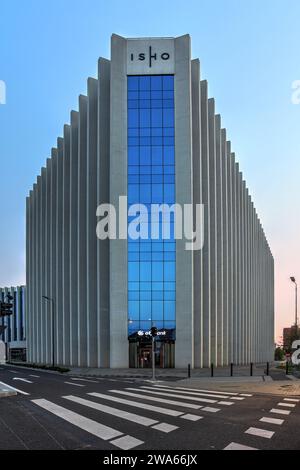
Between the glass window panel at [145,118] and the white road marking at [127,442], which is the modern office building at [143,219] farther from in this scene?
the white road marking at [127,442]

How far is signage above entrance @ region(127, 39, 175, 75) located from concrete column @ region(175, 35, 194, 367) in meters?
0.77

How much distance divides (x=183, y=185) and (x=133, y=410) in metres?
34.5

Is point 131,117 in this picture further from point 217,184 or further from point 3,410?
point 3,410

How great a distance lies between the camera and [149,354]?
46406mm

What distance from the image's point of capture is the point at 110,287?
4650 cm

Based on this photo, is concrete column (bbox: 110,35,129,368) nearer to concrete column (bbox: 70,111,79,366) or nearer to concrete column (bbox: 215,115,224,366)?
concrete column (bbox: 70,111,79,366)

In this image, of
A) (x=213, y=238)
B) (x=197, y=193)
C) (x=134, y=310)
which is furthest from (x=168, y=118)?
(x=134, y=310)

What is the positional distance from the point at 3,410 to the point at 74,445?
6000mm

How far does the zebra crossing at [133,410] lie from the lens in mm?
10023

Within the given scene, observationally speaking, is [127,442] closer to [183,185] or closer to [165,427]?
[165,427]

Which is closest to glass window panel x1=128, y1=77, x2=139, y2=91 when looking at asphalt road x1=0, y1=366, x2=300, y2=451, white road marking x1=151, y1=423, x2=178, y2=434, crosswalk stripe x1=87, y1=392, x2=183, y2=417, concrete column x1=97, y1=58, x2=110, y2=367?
concrete column x1=97, y1=58, x2=110, y2=367

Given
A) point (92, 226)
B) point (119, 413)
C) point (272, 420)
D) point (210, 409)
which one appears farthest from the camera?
point (92, 226)

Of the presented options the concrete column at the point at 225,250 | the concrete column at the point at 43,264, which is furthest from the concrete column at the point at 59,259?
the concrete column at the point at 225,250
